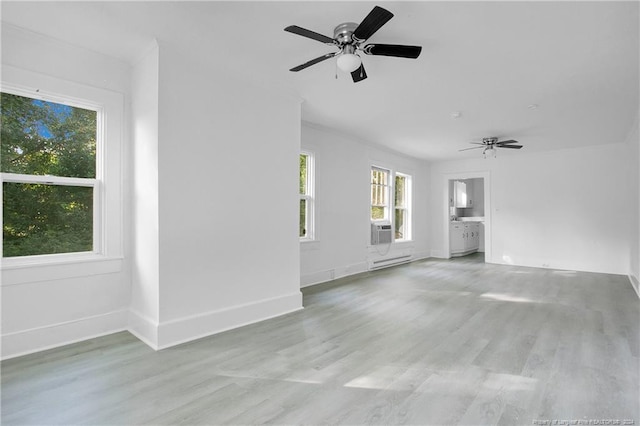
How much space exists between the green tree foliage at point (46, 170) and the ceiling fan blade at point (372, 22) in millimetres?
2563

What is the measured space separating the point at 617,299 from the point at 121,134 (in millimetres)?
6378

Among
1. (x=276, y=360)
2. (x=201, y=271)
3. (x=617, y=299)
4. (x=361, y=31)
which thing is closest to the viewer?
(x=361, y=31)

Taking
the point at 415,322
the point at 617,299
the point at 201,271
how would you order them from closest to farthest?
the point at 201,271, the point at 415,322, the point at 617,299

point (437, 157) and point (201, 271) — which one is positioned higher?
point (437, 157)

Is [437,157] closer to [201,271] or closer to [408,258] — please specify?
[408,258]

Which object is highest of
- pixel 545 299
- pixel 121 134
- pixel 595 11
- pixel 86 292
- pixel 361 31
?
pixel 595 11

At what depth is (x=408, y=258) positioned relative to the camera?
304 inches

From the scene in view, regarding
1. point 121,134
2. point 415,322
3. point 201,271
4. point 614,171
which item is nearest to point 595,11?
point 415,322

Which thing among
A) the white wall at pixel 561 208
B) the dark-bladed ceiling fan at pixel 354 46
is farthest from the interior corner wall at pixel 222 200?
the white wall at pixel 561 208

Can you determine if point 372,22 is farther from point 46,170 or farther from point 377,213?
point 377,213

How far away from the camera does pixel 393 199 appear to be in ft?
23.8

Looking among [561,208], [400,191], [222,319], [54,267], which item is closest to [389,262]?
[400,191]

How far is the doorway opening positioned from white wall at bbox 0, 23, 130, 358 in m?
7.39

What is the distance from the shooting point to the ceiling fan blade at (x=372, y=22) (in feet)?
6.28
